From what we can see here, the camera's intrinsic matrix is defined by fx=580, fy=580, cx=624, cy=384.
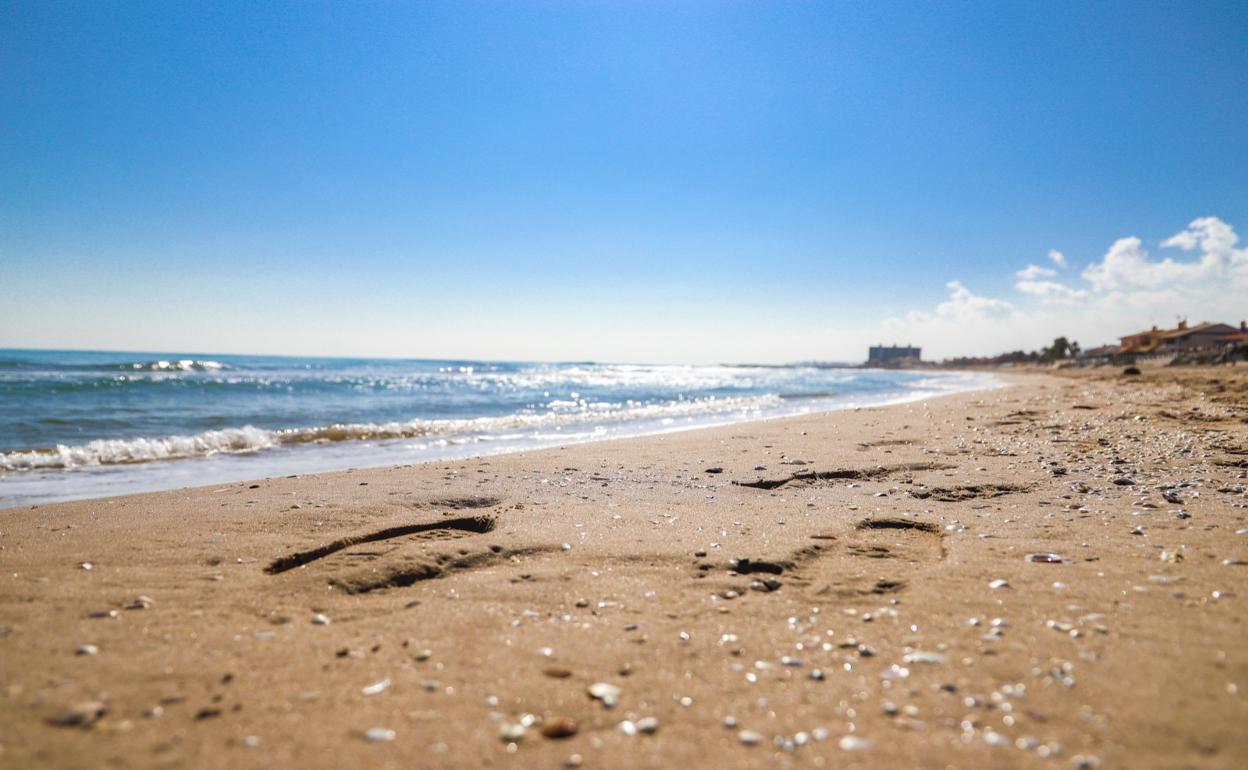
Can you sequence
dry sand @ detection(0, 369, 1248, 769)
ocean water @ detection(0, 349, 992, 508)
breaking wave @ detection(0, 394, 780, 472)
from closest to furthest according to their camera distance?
dry sand @ detection(0, 369, 1248, 769), ocean water @ detection(0, 349, 992, 508), breaking wave @ detection(0, 394, 780, 472)

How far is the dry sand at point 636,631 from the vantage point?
78.4 inches

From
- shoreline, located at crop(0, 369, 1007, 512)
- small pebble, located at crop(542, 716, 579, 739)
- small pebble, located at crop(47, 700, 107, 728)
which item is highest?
small pebble, located at crop(47, 700, 107, 728)

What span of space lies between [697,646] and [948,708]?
1015mm

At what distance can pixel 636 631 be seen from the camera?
2.85m

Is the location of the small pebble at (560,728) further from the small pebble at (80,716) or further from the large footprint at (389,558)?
the large footprint at (389,558)

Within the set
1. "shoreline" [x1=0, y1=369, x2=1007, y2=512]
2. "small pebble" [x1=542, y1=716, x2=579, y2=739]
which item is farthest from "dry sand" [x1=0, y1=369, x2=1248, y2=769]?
"shoreline" [x1=0, y1=369, x2=1007, y2=512]

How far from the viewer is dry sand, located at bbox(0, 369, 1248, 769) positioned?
199 cm

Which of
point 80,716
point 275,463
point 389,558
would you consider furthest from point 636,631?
point 275,463

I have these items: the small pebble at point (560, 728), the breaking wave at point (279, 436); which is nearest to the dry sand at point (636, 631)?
the small pebble at point (560, 728)

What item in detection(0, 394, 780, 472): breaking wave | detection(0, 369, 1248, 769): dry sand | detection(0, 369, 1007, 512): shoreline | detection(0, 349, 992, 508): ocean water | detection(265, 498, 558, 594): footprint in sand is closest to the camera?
detection(0, 369, 1248, 769): dry sand

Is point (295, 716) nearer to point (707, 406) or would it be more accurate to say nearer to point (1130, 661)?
point (1130, 661)

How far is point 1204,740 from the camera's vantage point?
1911mm

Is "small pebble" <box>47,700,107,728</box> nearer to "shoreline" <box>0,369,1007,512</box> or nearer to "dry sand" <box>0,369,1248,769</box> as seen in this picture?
"dry sand" <box>0,369,1248,769</box>

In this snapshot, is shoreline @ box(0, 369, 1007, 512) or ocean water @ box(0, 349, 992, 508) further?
ocean water @ box(0, 349, 992, 508)
